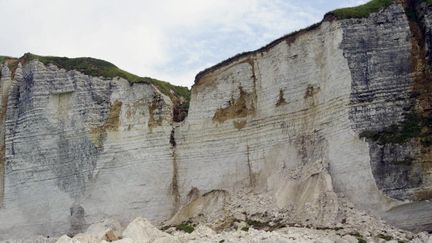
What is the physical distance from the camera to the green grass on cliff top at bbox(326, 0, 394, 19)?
25.1m

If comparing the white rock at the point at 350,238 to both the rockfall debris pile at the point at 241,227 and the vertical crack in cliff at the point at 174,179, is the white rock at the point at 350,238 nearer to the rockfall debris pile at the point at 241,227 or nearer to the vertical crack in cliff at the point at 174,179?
the rockfall debris pile at the point at 241,227

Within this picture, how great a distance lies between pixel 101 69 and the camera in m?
31.7

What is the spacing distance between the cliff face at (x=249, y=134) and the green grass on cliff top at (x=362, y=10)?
0.18 metres

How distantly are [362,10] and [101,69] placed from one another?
442 inches

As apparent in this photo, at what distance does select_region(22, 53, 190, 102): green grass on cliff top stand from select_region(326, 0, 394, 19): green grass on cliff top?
26.8 ft

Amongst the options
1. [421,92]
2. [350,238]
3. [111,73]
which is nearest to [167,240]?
[350,238]

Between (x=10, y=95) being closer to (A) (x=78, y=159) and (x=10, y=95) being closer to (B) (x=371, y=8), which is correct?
(A) (x=78, y=159)

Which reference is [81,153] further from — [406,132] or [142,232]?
[406,132]

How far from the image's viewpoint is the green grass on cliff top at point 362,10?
25094 mm

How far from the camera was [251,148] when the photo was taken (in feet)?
91.4

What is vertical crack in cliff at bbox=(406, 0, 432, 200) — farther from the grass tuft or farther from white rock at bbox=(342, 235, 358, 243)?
the grass tuft

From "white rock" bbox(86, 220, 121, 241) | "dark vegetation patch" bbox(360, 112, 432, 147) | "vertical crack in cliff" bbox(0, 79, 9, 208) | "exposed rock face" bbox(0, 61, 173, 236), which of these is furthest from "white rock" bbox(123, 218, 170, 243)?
"vertical crack in cliff" bbox(0, 79, 9, 208)

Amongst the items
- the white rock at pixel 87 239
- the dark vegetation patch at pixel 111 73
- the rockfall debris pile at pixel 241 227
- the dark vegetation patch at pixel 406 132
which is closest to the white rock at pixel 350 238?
the rockfall debris pile at pixel 241 227

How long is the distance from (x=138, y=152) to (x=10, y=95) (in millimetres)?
6464
